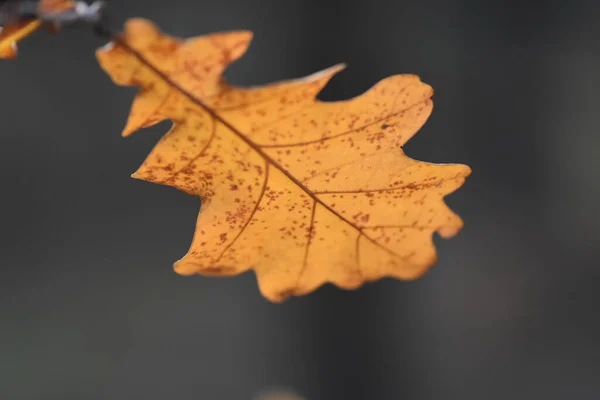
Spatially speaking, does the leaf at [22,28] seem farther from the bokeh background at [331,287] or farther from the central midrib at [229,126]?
the bokeh background at [331,287]

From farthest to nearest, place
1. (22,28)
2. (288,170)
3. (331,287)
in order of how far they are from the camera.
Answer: (331,287), (288,170), (22,28)

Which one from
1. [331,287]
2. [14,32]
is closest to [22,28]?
[14,32]

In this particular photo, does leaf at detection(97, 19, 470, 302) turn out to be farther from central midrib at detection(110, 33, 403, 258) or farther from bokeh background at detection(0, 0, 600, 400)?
bokeh background at detection(0, 0, 600, 400)

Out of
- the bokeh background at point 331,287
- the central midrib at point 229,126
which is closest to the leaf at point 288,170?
the central midrib at point 229,126

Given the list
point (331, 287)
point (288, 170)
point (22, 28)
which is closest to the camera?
point (22, 28)

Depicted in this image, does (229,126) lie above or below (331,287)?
above

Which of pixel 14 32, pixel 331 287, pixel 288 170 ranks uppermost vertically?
pixel 14 32

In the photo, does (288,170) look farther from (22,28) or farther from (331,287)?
(331,287)

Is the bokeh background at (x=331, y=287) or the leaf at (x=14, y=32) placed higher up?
the leaf at (x=14, y=32)
